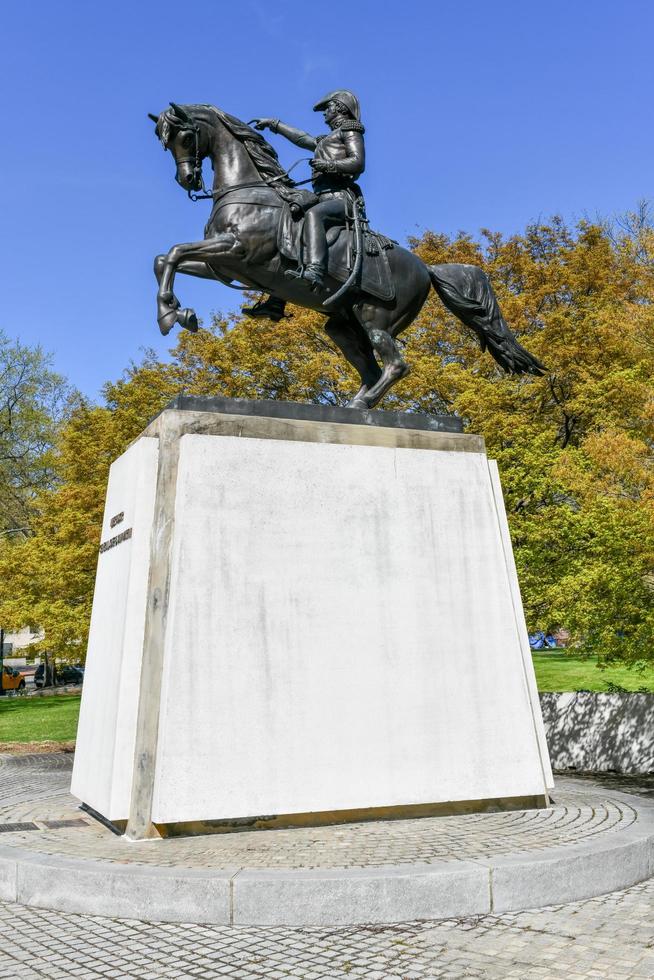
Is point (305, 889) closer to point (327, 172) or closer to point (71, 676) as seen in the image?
point (327, 172)

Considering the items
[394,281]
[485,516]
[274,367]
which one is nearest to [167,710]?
[485,516]

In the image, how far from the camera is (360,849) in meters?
6.13

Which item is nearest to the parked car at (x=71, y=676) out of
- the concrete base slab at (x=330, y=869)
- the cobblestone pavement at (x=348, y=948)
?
the concrete base slab at (x=330, y=869)

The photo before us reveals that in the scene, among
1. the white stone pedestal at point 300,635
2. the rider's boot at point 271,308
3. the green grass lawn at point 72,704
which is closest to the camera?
the white stone pedestal at point 300,635

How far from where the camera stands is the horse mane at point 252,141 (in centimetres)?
893

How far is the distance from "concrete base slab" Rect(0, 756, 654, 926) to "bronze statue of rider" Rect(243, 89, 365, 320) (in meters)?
5.21

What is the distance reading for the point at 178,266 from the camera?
27.5ft

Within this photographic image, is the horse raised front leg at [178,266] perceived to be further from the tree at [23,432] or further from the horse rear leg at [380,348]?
the tree at [23,432]

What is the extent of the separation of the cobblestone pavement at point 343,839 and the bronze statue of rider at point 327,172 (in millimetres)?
5103

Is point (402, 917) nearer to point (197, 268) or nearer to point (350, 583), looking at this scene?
point (350, 583)

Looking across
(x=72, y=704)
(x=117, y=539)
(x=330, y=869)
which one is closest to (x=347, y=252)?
(x=117, y=539)

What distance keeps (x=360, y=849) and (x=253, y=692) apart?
152 cm

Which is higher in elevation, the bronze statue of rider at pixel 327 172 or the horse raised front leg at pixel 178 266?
the bronze statue of rider at pixel 327 172

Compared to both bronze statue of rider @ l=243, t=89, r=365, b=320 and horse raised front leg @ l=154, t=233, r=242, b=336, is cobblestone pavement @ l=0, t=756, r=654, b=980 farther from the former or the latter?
bronze statue of rider @ l=243, t=89, r=365, b=320
